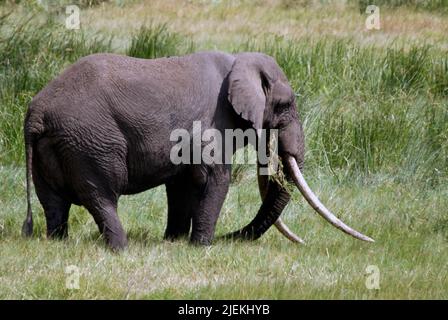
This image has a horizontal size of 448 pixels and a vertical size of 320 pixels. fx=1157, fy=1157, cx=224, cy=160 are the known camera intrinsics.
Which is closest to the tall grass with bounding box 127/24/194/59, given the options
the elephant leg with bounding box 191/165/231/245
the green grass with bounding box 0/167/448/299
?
the green grass with bounding box 0/167/448/299

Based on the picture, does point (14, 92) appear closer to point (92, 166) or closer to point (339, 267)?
point (92, 166)

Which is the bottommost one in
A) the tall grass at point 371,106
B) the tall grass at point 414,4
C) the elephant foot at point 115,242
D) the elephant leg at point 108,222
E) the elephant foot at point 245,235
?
the tall grass at point 414,4

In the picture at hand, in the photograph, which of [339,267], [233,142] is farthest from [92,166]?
[339,267]

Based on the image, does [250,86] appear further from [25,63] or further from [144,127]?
[25,63]

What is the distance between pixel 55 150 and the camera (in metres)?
8.48

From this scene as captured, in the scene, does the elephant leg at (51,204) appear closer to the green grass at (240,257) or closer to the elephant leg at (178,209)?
the green grass at (240,257)

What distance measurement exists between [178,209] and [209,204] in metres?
0.40

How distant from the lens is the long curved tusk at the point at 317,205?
9.08 meters

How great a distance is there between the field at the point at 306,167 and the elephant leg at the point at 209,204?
0.15m

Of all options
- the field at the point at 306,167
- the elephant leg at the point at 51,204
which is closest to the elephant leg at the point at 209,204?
the field at the point at 306,167

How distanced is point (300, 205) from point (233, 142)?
1.66 meters

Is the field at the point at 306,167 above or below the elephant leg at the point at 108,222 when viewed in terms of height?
below

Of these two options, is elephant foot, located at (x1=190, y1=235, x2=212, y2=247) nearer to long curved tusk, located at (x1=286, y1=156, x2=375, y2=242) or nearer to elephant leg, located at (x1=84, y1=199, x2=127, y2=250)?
elephant leg, located at (x1=84, y1=199, x2=127, y2=250)

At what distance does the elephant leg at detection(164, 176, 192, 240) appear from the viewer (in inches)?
367
